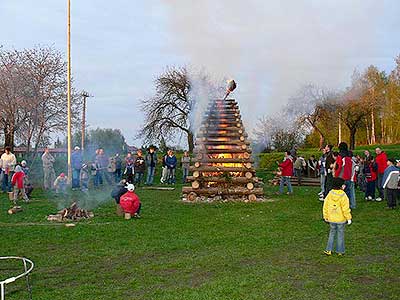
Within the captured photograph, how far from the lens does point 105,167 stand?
28.2 metres

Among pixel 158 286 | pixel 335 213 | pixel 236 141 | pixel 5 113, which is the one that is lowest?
pixel 158 286

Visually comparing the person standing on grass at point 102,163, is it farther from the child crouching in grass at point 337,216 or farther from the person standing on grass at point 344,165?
the child crouching in grass at point 337,216

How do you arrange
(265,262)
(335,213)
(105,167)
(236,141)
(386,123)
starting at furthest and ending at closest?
(386,123) < (105,167) < (236,141) < (335,213) < (265,262)

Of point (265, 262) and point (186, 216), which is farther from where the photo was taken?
point (186, 216)

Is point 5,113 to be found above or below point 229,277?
above

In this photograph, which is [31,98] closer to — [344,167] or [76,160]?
[76,160]

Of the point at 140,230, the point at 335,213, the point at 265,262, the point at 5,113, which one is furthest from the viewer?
the point at 5,113

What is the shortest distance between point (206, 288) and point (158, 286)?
0.73m

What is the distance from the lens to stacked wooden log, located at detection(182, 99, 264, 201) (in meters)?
20.6

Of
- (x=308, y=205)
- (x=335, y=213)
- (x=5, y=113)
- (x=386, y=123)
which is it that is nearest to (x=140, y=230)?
(x=335, y=213)

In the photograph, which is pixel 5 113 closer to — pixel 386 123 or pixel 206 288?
pixel 206 288

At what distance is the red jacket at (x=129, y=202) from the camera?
15211mm

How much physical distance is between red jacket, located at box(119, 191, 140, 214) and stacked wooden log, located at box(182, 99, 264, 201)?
5.22 meters

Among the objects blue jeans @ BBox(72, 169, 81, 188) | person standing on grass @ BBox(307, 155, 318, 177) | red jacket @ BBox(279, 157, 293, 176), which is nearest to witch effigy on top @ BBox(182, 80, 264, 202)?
red jacket @ BBox(279, 157, 293, 176)
